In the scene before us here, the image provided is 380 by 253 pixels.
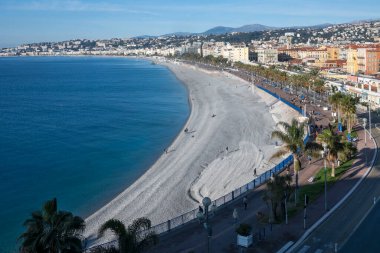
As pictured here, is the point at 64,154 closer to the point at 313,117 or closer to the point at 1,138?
the point at 1,138

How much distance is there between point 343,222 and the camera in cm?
1994

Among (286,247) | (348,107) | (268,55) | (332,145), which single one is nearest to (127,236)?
(286,247)

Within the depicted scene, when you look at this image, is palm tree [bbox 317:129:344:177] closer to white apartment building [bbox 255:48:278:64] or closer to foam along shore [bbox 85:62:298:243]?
foam along shore [bbox 85:62:298:243]

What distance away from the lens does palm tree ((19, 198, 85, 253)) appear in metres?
12.9

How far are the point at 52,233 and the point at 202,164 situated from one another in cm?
2337

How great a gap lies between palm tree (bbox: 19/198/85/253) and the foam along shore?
10536 millimetres

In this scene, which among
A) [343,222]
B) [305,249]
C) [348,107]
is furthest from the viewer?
[348,107]

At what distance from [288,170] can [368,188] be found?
524 cm

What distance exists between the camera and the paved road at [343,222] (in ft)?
58.0

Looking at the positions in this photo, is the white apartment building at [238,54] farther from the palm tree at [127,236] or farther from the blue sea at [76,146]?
the palm tree at [127,236]

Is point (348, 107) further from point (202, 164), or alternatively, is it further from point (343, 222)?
point (343, 222)

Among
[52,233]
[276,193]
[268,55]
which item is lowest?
[276,193]

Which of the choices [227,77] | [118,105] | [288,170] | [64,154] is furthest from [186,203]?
[227,77]

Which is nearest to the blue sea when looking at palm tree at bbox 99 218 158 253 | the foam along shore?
the foam along shore
